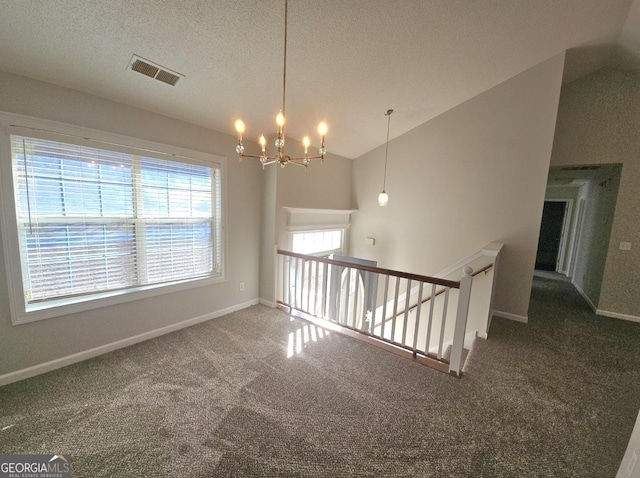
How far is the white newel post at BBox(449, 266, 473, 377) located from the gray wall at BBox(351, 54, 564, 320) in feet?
6.16

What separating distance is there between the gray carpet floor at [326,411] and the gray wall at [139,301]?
24cm

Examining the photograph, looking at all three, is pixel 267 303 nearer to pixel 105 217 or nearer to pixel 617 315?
pixel 105 217

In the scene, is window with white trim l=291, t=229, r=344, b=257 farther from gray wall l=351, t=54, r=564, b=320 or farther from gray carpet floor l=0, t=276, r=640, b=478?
gray carpet floor l=0, t=276, r=640, b=478

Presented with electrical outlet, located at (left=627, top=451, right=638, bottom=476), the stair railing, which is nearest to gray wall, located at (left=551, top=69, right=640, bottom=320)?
the stair railing

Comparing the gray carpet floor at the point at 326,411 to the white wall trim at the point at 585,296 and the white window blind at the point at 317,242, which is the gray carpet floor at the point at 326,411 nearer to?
the white wall trim at the point at 585,296

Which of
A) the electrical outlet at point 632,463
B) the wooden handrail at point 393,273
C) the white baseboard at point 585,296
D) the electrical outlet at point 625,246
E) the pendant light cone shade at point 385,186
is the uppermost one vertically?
the pendant light cone shade at point 385,186

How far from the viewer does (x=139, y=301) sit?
9.00 ft

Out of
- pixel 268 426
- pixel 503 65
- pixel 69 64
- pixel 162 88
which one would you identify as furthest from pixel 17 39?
pixel 503 65

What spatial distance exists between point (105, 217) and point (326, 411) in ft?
8.99

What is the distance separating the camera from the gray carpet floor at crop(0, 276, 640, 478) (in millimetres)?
1482

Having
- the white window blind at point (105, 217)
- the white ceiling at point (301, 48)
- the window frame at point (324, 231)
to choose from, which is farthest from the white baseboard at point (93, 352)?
the white ceiling at point (301, 48)

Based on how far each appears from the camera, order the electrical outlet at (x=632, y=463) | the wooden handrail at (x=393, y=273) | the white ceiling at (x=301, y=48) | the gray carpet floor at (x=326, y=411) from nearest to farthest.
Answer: the electrical outlet at (x=632, y=463)
the gray carpet floor at (x=326, y=411)
the white ceiling at (x=301, y=48)
the wooden handrail at (x=393, y=273)

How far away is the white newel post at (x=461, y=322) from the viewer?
216 centimetres

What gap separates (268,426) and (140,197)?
101 inches
